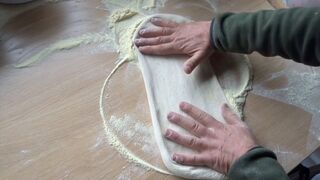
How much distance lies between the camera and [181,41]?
74 cm

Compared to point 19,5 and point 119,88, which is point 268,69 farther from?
point 19,5

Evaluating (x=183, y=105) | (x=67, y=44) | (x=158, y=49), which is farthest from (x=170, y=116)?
Answer: (x=67, y=44)

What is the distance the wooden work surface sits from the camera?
23.8 inches

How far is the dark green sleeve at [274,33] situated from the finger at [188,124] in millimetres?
175

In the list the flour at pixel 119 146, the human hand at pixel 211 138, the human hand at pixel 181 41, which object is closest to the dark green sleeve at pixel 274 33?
the human hand at pixel 181 41

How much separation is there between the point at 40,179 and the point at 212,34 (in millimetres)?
412

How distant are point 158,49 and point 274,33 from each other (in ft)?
0.73

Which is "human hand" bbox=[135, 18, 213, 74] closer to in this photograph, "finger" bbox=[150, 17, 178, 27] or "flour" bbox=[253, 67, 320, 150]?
"finger" bbox=[150, 17, 178, 27]

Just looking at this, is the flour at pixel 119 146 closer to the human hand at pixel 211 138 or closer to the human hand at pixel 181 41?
the human hand at pixel 211 138

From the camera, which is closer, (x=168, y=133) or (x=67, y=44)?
(x=168, y=133)

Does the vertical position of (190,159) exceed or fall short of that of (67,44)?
it falls short

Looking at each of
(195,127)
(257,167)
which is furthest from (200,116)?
(257,167)

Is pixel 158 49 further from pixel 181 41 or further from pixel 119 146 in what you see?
pixel 119 146

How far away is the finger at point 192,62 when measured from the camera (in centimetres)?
72
